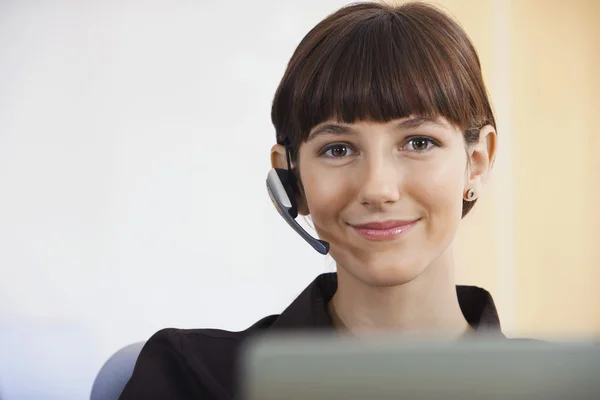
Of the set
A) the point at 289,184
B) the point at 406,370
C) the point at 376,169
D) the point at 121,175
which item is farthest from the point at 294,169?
the point at 121,175

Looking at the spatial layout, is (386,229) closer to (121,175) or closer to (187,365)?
(187,365)

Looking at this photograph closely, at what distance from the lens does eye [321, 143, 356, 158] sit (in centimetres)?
107

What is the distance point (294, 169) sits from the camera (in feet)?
3.85

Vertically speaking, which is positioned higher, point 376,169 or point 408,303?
point 376,169

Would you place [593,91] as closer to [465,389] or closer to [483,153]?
[483,153]

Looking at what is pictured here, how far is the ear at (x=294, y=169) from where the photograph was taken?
117 cm

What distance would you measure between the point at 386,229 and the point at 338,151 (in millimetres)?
122

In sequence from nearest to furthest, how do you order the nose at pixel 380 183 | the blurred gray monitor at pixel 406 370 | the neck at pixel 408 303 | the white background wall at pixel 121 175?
the blurred gray monitor at pixel 406 370 → the nose at pixel 380 183 → the neck at pixel 408 303 → the white background wall at pixel 121 175

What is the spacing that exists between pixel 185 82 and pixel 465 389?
2202mm

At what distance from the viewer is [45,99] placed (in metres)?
2.50

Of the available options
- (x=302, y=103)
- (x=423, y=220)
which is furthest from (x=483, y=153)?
(x=302, y=103)

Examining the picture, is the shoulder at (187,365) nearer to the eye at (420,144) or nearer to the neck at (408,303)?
the neck at (408,303)

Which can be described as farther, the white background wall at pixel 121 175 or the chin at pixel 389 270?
the white background wall at pixel 121 175

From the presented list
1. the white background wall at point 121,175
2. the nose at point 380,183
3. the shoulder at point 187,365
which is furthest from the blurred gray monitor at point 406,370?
the white background wall at point 121,175
